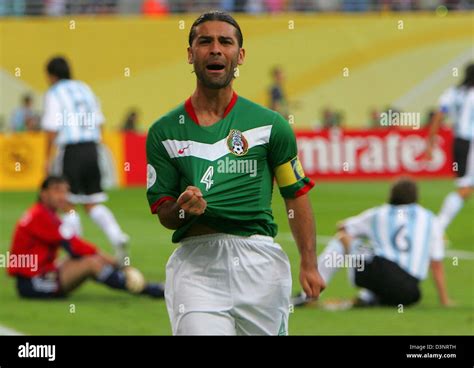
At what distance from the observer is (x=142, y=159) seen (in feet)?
85.5

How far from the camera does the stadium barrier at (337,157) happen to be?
83.2 ft

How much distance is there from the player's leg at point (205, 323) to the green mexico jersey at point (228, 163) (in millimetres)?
375

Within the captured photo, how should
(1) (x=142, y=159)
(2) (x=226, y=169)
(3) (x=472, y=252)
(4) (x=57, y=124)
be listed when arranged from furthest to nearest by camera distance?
(1) (x=142, y=159), (3) (x=472, y=252), (4) (x=57, y=124), (2) (x=226, y=169)

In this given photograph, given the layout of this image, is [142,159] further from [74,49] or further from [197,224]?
[197,224]

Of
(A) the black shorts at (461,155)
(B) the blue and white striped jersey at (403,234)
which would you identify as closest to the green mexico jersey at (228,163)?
(B) the blue and white striped jersey at (403,234)

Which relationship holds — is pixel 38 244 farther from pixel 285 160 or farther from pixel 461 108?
pixel 461 108

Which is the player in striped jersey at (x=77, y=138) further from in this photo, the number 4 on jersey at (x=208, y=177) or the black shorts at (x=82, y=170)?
the number 4 on jersey at (x=208, y=177)

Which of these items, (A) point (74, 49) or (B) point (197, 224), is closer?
(B) point (197, 224)

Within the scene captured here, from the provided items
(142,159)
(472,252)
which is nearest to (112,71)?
(142,159)

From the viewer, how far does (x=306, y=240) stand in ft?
18.5

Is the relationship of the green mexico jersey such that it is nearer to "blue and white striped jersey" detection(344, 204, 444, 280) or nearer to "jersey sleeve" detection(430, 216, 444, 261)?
"blue and white striped jersey" detection(344, 204, 444, 280)

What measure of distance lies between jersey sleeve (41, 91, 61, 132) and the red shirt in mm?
2307
